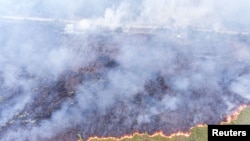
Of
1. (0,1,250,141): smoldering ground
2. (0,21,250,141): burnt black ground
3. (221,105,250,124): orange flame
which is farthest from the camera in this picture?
(0,1,250,141): smoldering ground

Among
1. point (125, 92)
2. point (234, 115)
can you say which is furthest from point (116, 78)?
point (234, 115)

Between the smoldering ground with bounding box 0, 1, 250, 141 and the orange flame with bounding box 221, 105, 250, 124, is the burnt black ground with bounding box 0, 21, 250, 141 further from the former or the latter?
the orange flame with bounding box 221, 105, 250, 124

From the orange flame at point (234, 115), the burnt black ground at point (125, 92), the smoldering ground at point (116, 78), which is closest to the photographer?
the orange flame at point (234, 115)

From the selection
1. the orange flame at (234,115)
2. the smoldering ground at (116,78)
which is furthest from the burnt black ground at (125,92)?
the orange flame at (234,115)

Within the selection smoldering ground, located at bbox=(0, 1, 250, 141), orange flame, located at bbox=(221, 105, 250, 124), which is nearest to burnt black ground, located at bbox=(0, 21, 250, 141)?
smoldering ground, located at bbox=(0, 1, 250, 141)

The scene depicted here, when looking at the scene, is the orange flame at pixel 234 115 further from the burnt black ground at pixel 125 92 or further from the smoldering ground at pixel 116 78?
the smoldering ground at pixel 116 78

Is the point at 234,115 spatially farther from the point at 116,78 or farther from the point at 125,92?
the point at 116,78

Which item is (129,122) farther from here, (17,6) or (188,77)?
(17,6)

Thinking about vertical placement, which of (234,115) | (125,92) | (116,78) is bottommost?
(234,115)
